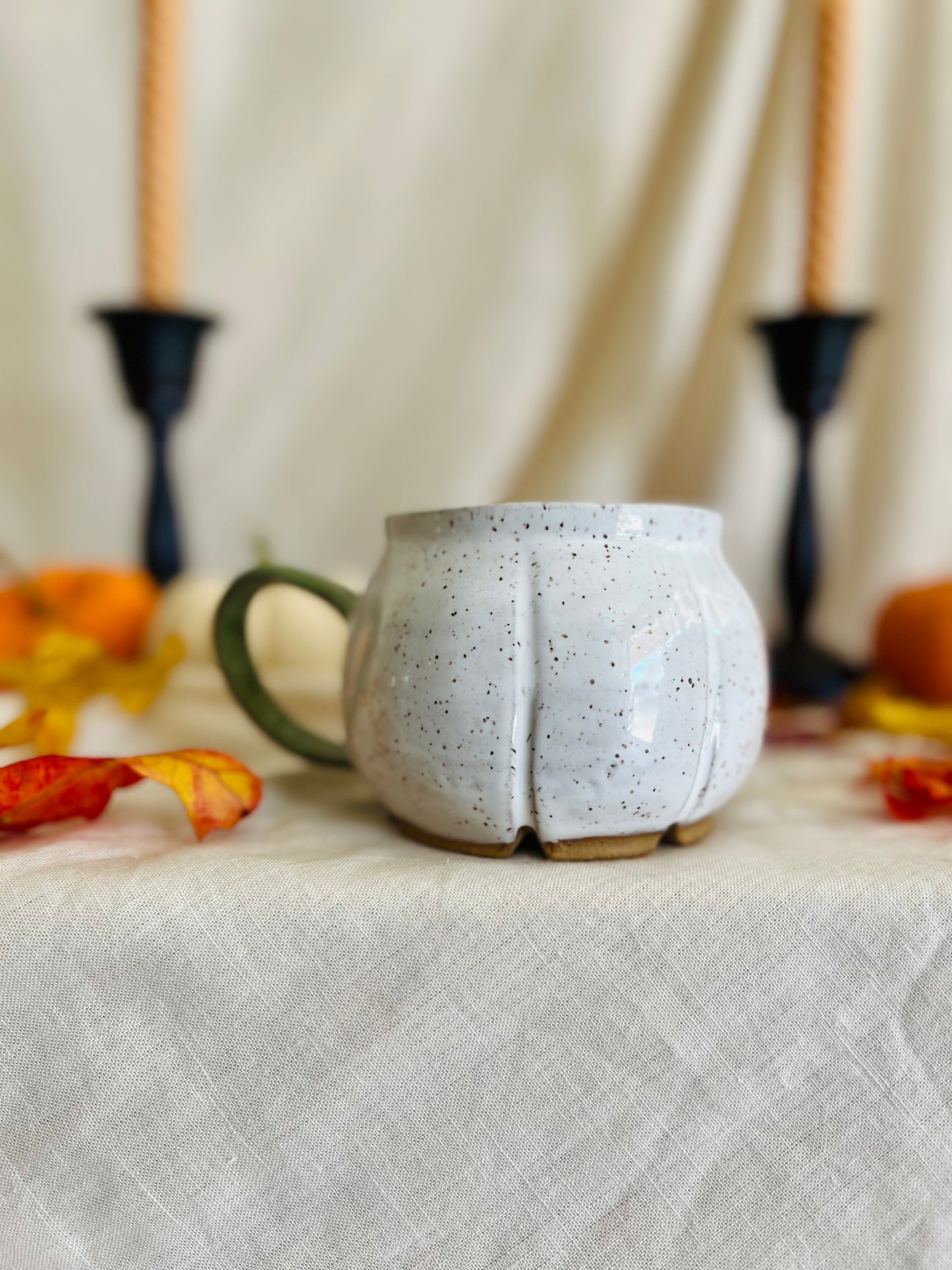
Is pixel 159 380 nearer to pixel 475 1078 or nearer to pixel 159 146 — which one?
pixel 159 146

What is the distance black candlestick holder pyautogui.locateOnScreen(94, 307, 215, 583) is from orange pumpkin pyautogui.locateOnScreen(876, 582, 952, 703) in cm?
47

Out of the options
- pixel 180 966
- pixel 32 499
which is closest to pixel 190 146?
pixel 32 499

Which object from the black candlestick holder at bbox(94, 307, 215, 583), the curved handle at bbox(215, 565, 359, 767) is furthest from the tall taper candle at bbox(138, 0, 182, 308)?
the curved handle at bbox(215, 565, 359, 767)

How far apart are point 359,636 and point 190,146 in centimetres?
66

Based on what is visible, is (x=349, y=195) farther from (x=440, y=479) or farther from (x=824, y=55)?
(x=824, y=55)

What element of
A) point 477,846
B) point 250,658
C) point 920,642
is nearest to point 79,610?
point 250,658

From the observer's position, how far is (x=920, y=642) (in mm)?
553

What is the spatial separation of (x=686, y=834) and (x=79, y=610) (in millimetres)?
433

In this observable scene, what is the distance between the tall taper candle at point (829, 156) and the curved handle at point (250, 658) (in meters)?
0.40

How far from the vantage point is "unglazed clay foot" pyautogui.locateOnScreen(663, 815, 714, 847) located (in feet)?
1.09

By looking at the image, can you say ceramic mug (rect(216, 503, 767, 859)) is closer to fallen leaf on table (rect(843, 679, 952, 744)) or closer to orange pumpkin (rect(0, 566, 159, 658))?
fallen leaf on table (rect(843, 679, 952, 744))

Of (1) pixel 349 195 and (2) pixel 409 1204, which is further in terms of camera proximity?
(1) pixel 349 195

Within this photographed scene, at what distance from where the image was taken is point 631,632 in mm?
301

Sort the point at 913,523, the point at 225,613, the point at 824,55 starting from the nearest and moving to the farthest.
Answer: the point at 225,613 < the point at 824,55 < the point at 913,523
